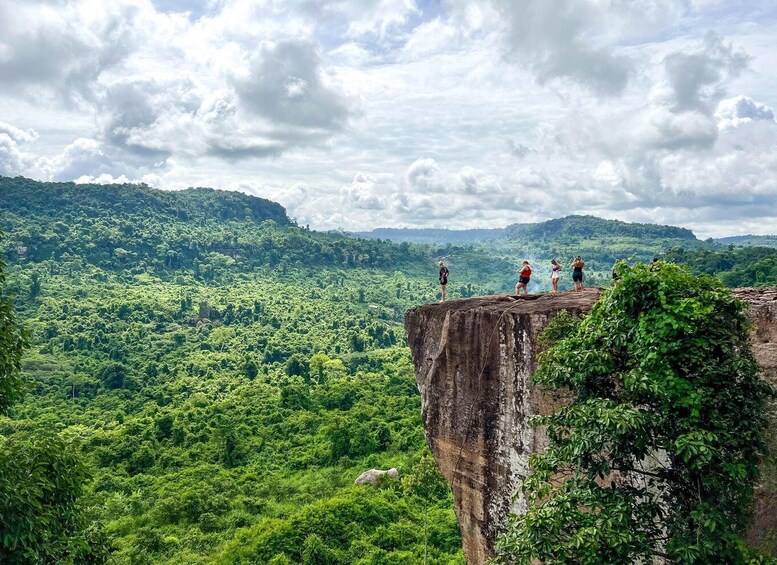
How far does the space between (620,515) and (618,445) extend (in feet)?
2.51

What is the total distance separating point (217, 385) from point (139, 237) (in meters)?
97.8

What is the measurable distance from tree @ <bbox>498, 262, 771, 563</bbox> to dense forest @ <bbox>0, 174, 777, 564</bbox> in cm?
139

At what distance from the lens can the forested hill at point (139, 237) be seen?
13600 centimetres

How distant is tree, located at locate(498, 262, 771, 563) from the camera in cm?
584

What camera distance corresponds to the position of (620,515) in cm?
593

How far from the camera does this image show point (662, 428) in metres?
6.30

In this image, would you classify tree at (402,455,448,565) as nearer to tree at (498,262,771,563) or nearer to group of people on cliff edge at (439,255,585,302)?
group of people on cliff edge at (439,255,585,302)

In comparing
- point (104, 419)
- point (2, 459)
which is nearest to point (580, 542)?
point (2, 459)

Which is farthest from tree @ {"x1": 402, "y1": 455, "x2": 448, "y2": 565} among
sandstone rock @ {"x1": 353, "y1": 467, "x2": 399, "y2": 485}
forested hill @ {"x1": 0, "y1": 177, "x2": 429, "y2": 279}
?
forested hill @ {"x1": 0, "y1": 177, "x2": 429, "y2": 279}

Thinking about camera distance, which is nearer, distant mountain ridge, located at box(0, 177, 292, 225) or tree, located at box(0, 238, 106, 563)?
tree, located at box(0, 238, 106, 563)

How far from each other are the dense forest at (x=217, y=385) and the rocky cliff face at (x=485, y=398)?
284cm

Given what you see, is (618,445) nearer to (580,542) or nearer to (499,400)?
(580,542)

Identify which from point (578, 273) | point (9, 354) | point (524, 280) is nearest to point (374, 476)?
point (578, 273)

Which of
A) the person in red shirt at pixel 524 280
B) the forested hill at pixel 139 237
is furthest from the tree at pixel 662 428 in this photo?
the forested hill at pixel 139 237
